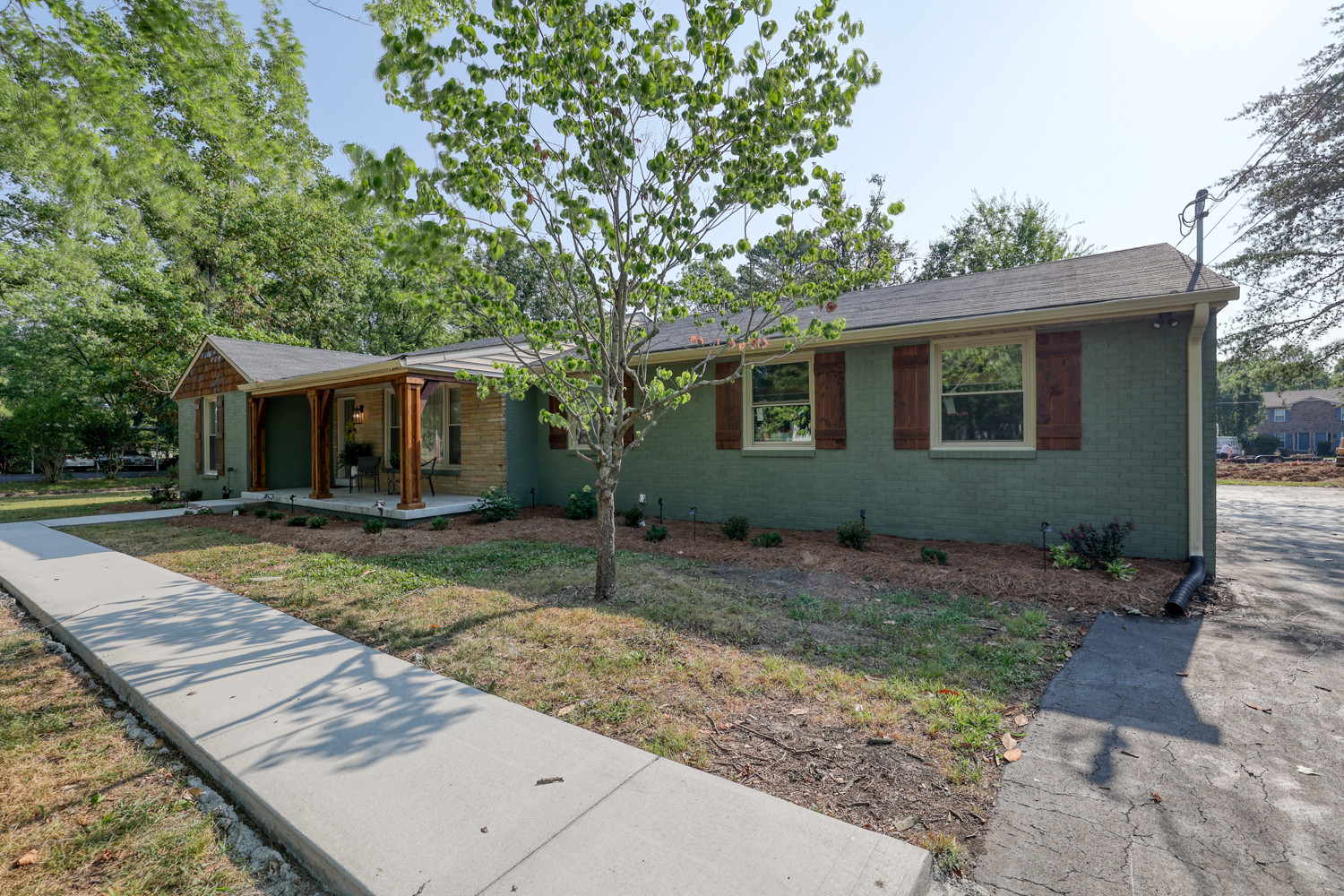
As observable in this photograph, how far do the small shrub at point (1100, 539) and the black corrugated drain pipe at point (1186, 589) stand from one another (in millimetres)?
598

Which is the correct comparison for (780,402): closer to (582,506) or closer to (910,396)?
(910,396)

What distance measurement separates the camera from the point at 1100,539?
6.18 meters

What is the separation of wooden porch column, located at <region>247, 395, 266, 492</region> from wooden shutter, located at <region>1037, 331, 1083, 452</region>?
14590 mm

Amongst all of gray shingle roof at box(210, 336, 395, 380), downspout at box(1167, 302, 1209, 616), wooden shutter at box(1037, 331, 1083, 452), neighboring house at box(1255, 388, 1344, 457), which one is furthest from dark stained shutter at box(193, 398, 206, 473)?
neighboring house at box(1255, 388, 1344, 457)

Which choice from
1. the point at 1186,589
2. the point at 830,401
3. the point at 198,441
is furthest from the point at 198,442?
the point at 1186,589

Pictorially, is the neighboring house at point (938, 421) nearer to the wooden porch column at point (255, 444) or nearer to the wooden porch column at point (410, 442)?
the wooden porch column at point (410, 442)

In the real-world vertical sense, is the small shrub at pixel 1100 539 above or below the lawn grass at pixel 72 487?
above

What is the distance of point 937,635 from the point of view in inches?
169

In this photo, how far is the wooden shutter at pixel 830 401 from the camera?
8.25 metres

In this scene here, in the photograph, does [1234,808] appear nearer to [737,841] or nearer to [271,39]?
[737,841]

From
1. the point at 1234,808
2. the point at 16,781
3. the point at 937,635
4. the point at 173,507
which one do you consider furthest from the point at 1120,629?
the point at 173,507

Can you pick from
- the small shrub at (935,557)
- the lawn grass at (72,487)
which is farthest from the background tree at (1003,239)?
the lawn grass at (72,487)

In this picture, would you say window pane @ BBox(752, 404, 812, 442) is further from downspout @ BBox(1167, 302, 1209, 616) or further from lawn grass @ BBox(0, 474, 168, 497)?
lawn grass @ BBox(0, 474, 168, 497)

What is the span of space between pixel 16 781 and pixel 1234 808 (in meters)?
5.07
